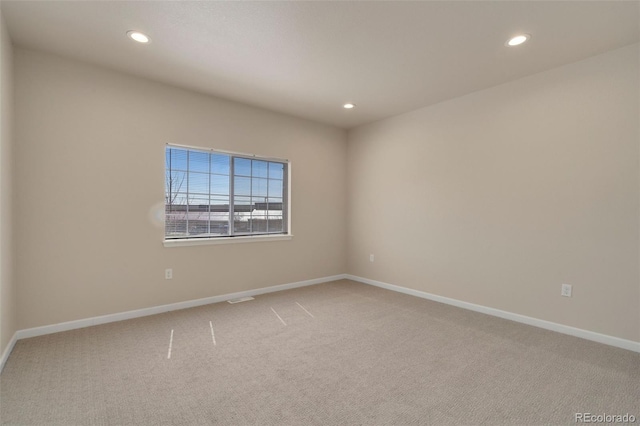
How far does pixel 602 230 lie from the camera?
2762mm

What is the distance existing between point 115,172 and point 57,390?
199 cm

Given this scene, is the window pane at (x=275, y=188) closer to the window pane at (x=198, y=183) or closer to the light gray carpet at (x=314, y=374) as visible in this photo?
the window pane at (x=198, y=183)

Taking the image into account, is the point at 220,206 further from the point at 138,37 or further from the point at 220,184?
the point at 138,37

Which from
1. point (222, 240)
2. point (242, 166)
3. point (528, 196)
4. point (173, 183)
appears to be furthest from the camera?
point (242, 166)

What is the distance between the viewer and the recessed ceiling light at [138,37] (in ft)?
8.06

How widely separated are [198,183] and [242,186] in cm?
59

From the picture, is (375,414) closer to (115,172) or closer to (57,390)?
(57,390)

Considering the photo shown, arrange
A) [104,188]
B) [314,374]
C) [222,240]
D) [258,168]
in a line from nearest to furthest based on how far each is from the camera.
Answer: [314,374], [104,188], [222,240], [258,168]

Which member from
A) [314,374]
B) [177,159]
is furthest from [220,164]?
[314,374]

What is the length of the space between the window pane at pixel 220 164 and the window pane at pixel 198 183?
149 mm

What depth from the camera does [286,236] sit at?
453 cm

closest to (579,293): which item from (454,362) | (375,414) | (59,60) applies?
(454,362)

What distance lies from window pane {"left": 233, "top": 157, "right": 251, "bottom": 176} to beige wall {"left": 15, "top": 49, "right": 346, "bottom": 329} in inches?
6.6

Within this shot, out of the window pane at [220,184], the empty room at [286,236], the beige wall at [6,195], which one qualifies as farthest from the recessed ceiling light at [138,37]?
the window pane at [220,184]
